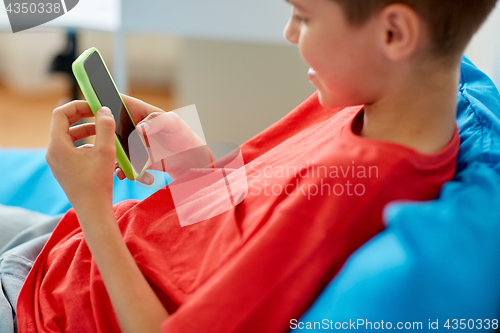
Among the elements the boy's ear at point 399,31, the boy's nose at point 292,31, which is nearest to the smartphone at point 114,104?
the boy's nose at point 292,31

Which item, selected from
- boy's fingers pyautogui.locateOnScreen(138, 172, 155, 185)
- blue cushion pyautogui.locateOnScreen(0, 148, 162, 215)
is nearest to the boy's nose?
boy's fingers pyautogui.locateOnScreen(138, 172, 155, 185)

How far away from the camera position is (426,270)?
411mm

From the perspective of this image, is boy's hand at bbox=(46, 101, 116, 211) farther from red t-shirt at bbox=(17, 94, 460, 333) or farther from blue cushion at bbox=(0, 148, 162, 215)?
blue cushion at bbox=(0, 148, 162, 215)

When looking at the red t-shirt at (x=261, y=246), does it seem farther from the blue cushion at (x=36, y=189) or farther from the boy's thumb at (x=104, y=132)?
the blue cushion at (x=36, y=189)

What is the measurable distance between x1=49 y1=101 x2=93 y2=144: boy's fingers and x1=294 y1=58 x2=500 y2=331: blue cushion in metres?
0.35

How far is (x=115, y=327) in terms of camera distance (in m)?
0.53

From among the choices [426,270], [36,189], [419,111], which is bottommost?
[36,189]

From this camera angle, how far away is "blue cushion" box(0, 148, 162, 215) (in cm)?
98

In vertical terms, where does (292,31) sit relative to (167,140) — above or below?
above

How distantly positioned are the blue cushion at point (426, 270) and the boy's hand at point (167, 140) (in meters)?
0.39

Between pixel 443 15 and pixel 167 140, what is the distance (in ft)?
1.49

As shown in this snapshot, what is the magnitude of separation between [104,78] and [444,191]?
46 cm

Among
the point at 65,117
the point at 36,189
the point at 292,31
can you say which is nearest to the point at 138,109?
the point at 65,117

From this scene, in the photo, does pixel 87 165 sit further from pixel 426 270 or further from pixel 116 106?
pixel 426 270
